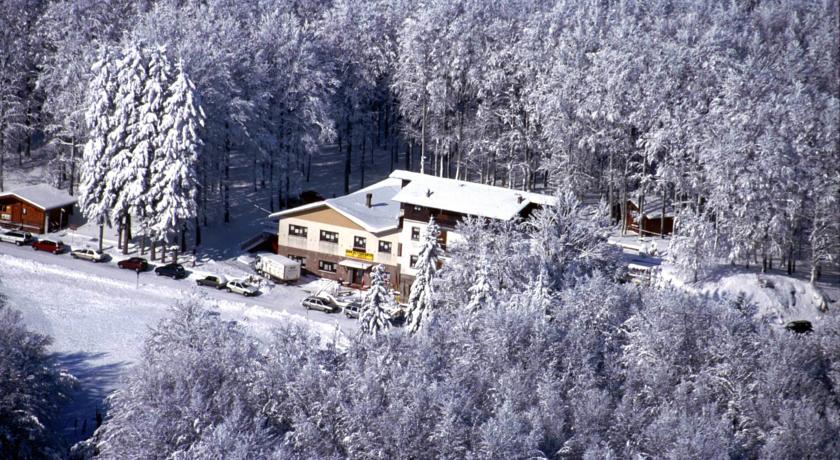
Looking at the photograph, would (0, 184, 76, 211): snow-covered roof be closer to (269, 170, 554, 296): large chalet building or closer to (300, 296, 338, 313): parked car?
(269, 170, 554, 296): large chalet building

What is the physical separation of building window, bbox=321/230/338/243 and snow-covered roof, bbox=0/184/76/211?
57.7ft

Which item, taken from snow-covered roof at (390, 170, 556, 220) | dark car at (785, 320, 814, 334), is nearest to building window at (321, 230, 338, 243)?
snow-covered roof at (390, 170, 556, 220)

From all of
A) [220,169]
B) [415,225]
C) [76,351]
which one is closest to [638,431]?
[415,225]

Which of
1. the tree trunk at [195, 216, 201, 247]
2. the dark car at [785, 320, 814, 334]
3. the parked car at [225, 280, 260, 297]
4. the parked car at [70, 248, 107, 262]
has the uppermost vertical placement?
the tree trunk at [195, 216, 201, 247]

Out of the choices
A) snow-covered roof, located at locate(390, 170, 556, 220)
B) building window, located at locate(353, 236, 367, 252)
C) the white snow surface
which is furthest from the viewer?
building window, located at locate(353, 236, 367, 252)

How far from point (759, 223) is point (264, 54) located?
1373 inches

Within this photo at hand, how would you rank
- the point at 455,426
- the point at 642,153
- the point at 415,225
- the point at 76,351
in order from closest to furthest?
the point at 455,426 → the point at 76,351 → the point at 415,225 → the point at 642,153

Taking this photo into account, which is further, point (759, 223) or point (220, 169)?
point (220, 169)

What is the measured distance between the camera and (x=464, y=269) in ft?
155

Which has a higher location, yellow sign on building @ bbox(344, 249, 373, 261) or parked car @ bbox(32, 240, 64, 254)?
yellow sign on building @ bbox(344, 249, 373, 261)

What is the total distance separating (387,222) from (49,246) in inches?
813

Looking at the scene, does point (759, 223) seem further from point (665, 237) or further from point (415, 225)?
point (415, 225)

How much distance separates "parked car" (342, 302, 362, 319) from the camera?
172 feet

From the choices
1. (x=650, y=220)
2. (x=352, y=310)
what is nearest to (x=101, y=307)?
(x=352, y=310)
